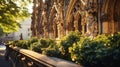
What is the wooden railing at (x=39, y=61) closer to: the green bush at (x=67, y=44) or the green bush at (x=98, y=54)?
the green bush at (x=98, y=54)

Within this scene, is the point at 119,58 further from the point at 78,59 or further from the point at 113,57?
the point at 78,59

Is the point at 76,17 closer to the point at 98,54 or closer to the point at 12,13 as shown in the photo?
the point at 12,13

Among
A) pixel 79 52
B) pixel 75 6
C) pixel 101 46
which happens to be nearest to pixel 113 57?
pixel 101 46

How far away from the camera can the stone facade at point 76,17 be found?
1418 centimetres

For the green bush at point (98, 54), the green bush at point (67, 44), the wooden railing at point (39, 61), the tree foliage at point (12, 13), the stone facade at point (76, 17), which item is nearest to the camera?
the green bush at point (98, 54)

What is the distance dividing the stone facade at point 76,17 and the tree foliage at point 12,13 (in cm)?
133

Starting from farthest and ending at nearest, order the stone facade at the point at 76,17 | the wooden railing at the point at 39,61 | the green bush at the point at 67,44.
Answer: the stone facade at the point at 76,17
the green bush at the point at 67,44
the wooden railing at the point at 39,61

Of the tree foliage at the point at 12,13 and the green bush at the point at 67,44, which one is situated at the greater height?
the tree foliage at the point at 12,13

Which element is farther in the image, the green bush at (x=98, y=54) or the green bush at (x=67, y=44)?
the green bush at (x=67, y=44)

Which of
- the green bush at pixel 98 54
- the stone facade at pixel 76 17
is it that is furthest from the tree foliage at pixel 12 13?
the green bush at pixel 98 54

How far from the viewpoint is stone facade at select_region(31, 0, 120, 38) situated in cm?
1418

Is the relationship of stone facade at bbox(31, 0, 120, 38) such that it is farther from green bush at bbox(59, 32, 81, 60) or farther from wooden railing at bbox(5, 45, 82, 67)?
green bush at bbox(59, 32, 81, 60)

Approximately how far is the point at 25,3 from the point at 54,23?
6752 mm

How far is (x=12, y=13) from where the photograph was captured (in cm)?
2852
